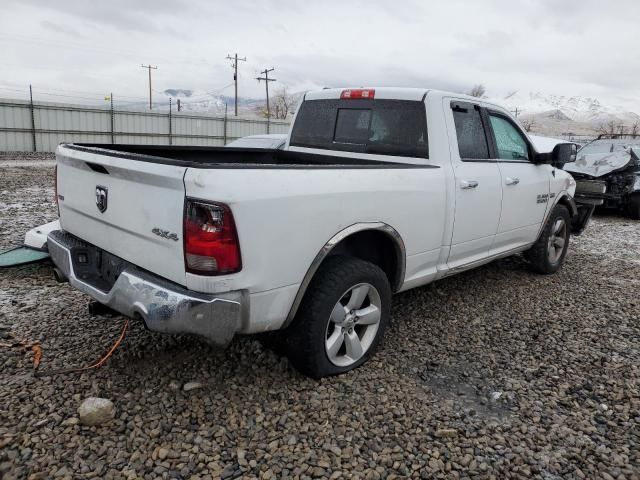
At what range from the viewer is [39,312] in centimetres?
378

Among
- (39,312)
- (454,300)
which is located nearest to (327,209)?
(454,300)

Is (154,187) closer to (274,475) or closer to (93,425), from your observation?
(93,425)

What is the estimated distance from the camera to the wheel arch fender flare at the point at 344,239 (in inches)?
104

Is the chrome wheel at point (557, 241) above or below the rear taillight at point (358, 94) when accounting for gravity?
below

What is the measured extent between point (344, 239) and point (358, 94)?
61.2 inches

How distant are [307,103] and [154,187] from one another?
2.36 m

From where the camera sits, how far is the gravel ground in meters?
2.30

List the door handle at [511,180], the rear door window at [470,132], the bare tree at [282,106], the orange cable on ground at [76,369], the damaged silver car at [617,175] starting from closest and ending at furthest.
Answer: the orange cable on ground at [76,369] → the rear door window at [470,132] → the door handle at [511,180] → the damaged silver car at [617,175] → the bare tree at [282,106]

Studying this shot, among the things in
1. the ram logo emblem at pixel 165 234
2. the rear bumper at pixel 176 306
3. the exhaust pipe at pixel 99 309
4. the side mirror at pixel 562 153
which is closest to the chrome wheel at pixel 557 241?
the side mirror at pixel 562 153

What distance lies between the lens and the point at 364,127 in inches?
153

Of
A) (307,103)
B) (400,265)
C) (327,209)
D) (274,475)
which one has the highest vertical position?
(307,103)

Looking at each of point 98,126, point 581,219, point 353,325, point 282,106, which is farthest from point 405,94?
point 282,106

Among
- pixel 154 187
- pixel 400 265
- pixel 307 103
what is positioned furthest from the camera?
pixel 307 103

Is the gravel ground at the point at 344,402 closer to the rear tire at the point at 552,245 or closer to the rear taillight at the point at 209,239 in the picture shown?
the rear taillight at the point at 209,239
